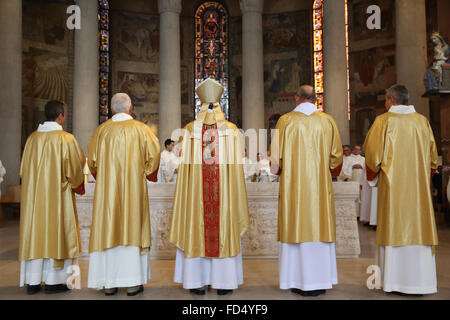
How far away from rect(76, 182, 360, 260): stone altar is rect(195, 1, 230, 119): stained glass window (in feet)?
42.0

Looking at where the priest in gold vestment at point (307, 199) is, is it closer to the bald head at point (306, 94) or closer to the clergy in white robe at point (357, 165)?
the bald head at point (306, 94)

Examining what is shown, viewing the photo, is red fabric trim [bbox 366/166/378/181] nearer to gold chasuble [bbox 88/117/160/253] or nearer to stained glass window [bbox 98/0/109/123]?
gold chasuble [bbox 88/117/160/253]

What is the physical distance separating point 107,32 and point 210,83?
14875 millimetres

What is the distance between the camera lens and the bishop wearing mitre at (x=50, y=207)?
4633 mm

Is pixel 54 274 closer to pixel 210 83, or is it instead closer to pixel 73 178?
pixel 73 178

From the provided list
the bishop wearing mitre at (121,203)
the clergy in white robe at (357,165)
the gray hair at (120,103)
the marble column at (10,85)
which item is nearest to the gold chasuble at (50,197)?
the bishop wearing mitre at (121,203)

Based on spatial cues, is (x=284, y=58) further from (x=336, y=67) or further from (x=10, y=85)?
(x=10, y=85)

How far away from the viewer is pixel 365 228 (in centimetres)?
981

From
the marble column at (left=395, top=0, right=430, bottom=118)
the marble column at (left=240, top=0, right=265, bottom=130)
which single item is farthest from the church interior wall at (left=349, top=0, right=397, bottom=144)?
the marble column at (left=240, top=0, right=265, bottom=130)

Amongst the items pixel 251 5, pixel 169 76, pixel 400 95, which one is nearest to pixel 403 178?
pixel 400 95

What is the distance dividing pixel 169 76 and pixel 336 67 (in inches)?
203

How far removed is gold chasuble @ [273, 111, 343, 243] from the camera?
4.46 m

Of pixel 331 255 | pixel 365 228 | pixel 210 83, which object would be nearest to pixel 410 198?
pixel 331 255
